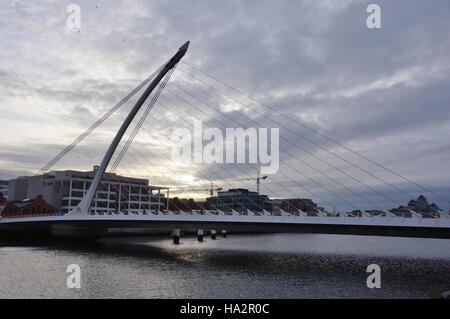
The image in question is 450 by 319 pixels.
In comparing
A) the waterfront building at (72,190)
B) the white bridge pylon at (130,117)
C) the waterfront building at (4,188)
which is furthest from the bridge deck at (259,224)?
the waterfront building at (4,188)

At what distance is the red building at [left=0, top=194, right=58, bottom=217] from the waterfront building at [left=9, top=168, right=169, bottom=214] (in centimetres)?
462

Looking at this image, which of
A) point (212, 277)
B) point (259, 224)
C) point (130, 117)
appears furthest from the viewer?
point (130, 117)

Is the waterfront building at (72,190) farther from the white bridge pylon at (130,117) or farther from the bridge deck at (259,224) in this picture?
the white bridge pylon at (130,117)

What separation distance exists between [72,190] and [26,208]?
Answer: 13.0 m

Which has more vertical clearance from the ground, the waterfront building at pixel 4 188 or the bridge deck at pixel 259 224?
the waterfront building at pixel 4 188

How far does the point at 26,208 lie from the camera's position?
91562 millimetres

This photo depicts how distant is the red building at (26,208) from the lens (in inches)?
3543

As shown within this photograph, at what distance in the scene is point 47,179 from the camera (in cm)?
10338

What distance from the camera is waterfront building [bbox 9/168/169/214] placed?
101000 mm

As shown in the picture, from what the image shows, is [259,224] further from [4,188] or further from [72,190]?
[4,188]

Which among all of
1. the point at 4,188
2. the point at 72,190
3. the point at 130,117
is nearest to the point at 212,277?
the point at 130,117

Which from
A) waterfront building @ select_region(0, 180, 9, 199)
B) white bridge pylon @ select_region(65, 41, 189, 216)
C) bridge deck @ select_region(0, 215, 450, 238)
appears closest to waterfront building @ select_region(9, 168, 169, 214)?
waterfront building @ select_region(0, 180, 9, 199)

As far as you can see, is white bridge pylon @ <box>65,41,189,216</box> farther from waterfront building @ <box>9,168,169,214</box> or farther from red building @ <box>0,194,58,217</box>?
waterfront building @ <box>9,168,169,214</box>

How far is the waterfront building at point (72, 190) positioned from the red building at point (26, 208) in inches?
182
